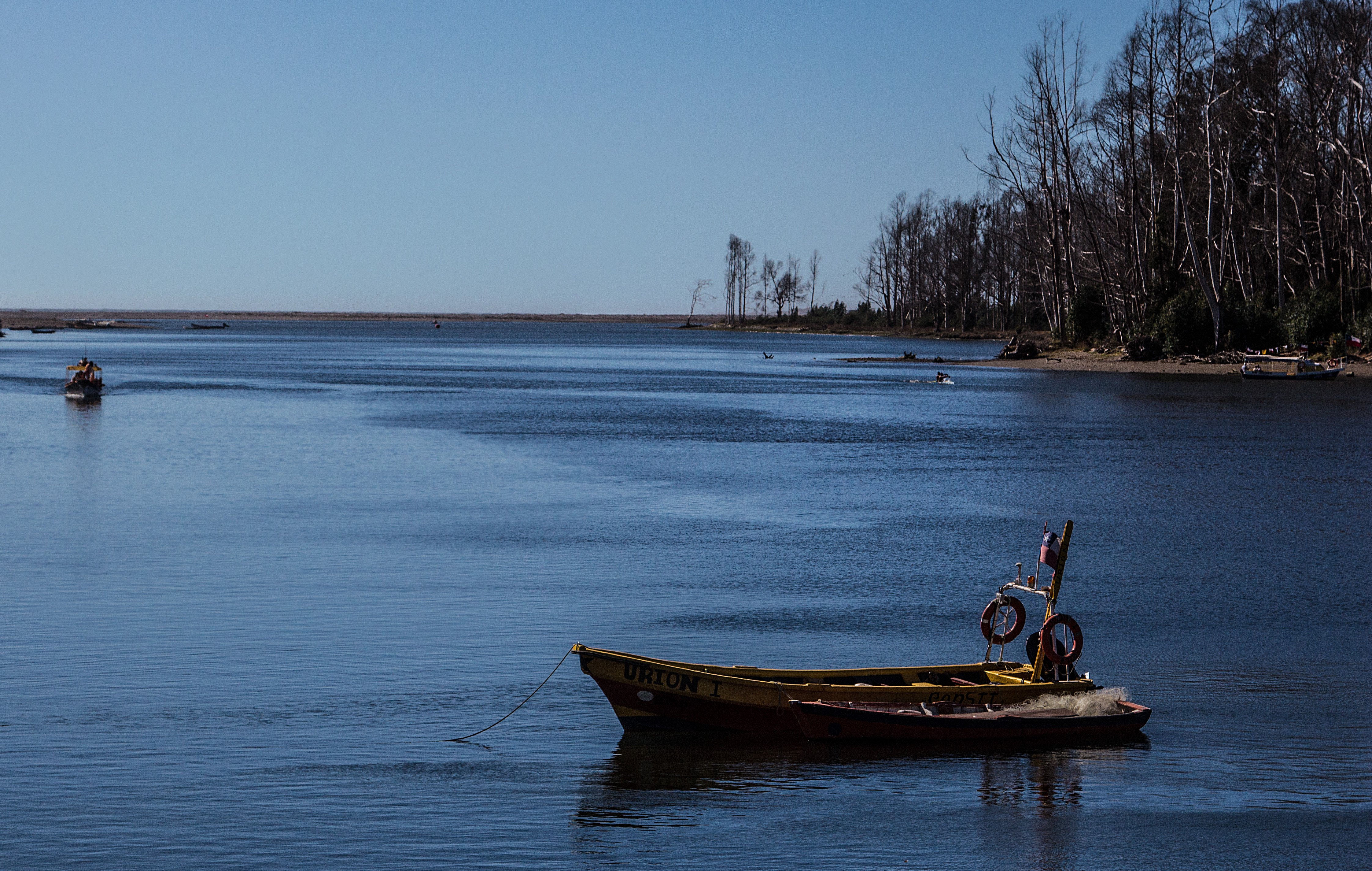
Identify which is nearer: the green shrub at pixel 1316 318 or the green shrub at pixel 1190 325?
the green shrub at pixel 1316 318

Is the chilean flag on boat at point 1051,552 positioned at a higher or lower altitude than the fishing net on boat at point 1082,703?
higher

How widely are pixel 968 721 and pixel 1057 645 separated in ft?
5.40

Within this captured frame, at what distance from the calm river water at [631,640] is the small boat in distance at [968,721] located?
246 mm

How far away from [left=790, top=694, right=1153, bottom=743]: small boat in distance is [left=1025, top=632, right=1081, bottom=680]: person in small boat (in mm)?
554

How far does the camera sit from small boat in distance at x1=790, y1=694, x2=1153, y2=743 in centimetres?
1545

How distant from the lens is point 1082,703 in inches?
630

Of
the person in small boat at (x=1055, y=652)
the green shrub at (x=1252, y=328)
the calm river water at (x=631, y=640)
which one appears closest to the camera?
the calm river water at (x=631, y=640)

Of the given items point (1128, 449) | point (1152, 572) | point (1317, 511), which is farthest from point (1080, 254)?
point (1152, 572)

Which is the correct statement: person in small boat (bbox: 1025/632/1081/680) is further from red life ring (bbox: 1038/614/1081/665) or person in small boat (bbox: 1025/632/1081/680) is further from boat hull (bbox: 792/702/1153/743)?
boat hull (bbox: 792/702/1153/743)

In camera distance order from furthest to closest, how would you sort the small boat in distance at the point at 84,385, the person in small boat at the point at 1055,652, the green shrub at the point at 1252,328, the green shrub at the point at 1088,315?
the green shrub at the point at 1088,315
the green shrub at the point at 1252,328
the small boat in distance at the point at 84,385
the person in small boat at the point at 1055,652

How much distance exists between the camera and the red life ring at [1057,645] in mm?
16391

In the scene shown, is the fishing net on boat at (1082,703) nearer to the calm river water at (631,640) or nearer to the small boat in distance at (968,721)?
the small boat in distance at (968,721)

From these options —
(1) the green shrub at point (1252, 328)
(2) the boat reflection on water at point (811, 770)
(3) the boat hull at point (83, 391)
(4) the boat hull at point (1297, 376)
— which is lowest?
(2) the boat reflection on water at point (811, 770)

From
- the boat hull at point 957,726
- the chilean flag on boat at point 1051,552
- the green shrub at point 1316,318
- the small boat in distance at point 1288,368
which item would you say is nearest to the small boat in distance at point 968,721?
the boat hull at point 957,726
